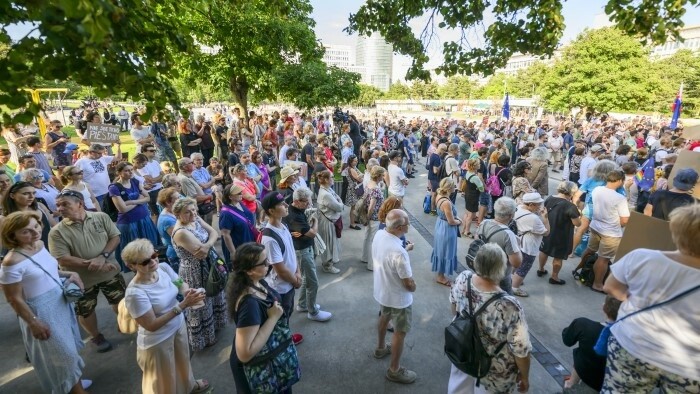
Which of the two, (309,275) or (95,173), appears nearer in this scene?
(309,275)

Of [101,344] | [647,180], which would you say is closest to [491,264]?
[101,344]

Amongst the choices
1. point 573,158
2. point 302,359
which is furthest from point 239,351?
point 573,158

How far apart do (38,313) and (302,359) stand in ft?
8.17

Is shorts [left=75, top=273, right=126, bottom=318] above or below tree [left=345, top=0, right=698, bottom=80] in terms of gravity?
below

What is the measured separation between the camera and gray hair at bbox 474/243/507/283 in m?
2.56

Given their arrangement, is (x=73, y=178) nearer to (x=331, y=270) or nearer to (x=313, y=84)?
(x=331, y=270)

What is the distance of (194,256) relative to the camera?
3791 mm

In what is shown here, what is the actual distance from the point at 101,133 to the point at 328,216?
4.94 m

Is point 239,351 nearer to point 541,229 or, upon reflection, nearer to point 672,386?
point 672,386

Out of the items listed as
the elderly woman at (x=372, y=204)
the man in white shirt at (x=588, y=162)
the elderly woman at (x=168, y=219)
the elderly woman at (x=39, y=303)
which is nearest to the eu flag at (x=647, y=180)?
the man in white shirt at (x=588, y=162)

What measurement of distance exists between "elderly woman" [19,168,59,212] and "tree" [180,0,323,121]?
22.2ft

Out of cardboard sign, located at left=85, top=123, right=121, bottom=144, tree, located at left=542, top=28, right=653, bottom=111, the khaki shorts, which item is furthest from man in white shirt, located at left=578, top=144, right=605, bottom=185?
tree, located at left=542, top=28, right=653, bottom=111

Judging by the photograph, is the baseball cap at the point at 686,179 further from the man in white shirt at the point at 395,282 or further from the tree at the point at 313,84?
the tree at the point at 313,84

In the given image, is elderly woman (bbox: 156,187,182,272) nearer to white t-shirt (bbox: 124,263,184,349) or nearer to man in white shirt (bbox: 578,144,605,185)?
white t-shirt (bbox: 124,263,184,349)
